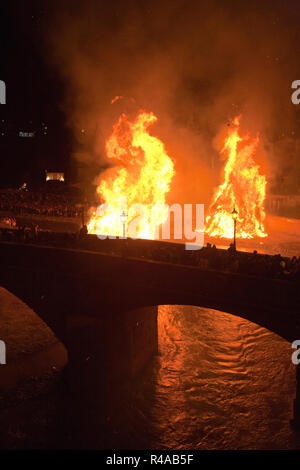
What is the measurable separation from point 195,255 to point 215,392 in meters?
5.41

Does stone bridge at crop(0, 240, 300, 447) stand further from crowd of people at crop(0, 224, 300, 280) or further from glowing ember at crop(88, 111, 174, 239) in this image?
glowing ember at crop(88, 111, 174, 239)

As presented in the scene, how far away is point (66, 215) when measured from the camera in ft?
79.5

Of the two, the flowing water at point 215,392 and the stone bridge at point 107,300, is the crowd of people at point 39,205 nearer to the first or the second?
the flowing water at point 215,392

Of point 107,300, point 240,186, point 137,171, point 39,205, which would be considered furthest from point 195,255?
point 240,186

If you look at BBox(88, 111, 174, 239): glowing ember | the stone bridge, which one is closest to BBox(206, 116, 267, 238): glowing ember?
BBox(88, 111, 174, 239): glowing ember

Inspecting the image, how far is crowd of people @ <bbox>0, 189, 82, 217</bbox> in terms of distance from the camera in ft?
79.7

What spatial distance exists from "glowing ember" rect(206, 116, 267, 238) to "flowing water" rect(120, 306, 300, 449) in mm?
10905

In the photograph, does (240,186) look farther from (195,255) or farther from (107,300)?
(107,300)

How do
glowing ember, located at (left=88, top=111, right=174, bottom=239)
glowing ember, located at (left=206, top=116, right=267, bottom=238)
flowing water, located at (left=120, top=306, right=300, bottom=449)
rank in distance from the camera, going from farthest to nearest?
glowing ember, located at (left=206, top=116, right=267, bottom=238) → glowing ember, located at (left=88, top=111, right=174, bottom=239) → flowing water, located at (left=120, top=306, right=300, bottom=449)

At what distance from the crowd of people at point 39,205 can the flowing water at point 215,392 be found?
10.3 metres

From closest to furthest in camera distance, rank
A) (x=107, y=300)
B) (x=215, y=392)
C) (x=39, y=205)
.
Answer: (x=107, y=300) < (x=215, y=392) < (x=39, y=205)

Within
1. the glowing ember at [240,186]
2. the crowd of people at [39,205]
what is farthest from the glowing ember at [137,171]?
the glowing ember at [240,186]

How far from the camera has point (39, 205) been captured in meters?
25.5

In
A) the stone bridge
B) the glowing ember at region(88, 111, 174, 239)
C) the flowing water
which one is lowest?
the flowing water
